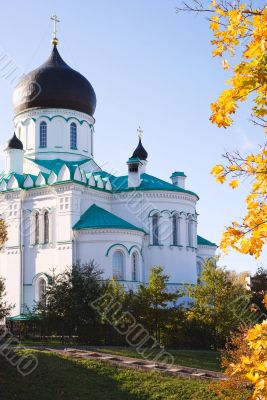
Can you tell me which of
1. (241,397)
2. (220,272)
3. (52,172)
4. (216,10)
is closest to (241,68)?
(216,10)

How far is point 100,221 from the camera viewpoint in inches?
1074

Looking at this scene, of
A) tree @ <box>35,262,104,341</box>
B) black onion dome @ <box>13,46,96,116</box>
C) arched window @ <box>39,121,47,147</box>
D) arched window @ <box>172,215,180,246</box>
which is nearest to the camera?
tree @ <box>35,262,104,341</box>

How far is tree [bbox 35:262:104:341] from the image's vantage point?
804 inches

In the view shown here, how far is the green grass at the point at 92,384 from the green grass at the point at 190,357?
2492 millimetres

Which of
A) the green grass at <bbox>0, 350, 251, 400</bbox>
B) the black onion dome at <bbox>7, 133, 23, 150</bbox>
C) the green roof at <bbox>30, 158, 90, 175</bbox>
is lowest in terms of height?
the green grass at <bbox>0, 350, 251, 400</bbox>

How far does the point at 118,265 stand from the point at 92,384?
44.5ft

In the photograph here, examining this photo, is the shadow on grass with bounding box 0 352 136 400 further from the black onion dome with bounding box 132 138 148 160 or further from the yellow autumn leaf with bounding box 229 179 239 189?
the black onion dome with bounding box 132 138 148 160

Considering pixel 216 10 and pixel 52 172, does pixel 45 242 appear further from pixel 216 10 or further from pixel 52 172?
pixel 216 10

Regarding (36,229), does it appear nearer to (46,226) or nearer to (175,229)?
(46,226)

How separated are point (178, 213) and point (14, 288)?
30.9ft

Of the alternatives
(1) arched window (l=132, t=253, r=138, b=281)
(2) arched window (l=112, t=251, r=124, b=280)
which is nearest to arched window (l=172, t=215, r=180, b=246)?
(1) arched window (l=132, t=253, r=138, b=281)

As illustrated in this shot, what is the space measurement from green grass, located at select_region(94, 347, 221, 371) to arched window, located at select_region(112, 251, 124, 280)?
25.8 ft

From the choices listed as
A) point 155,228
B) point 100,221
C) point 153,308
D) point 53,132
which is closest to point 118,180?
point 155,228

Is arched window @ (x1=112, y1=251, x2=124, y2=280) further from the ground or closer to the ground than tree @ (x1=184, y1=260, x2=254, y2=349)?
further from the ground
